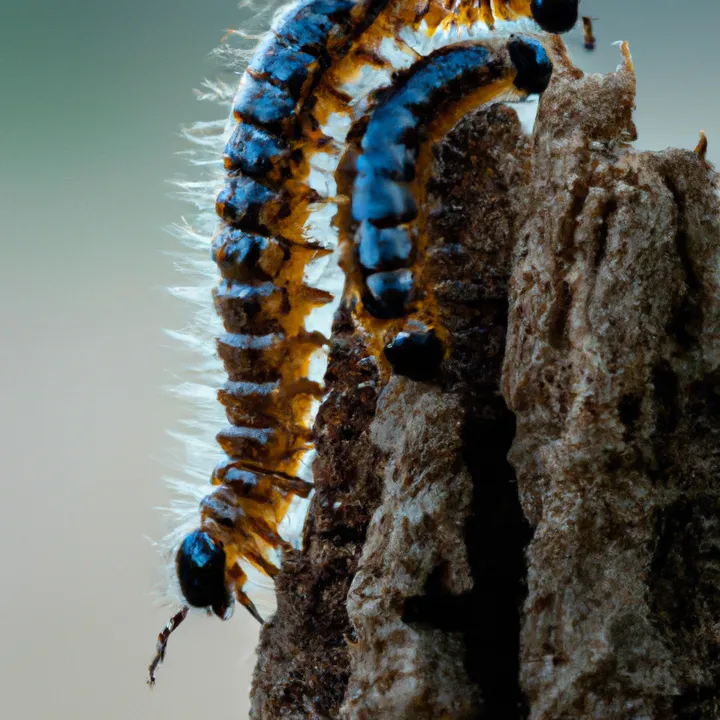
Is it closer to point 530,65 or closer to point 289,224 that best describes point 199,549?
point 289,224

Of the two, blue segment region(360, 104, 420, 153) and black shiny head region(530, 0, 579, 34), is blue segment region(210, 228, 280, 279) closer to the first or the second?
blue segment region(360, 104, 420, 153)

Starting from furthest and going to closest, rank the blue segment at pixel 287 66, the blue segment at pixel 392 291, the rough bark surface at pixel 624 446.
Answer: the blue segment at pixel 287 66 < the blue segment at pixel 392 291 < the rough bark surface at pixel 624 446

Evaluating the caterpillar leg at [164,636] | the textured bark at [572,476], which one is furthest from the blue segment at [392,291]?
the caterpillar leg at [164,636]

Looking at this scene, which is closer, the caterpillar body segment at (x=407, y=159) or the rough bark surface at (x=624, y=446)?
the rough bark surface at (x=624, y=446)

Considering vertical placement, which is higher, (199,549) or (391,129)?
(391,129)

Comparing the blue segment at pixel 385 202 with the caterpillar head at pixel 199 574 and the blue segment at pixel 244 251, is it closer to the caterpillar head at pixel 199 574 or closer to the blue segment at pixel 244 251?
the blue segment at pixel 244 251

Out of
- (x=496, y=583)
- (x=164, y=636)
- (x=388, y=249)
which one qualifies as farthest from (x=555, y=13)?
(x=164, y=636)
